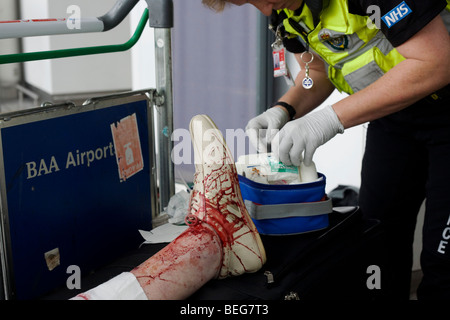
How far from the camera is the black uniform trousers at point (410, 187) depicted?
1.33 m

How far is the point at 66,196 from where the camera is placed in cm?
122

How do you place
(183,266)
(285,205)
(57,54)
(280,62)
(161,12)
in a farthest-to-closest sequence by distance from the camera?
(280,62)
(161,12)
(285,205)
(57,54)
(183,266)

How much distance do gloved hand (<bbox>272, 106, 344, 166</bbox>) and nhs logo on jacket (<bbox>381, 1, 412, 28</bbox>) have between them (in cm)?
26

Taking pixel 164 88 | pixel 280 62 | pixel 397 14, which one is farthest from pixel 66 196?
pixel 397 14

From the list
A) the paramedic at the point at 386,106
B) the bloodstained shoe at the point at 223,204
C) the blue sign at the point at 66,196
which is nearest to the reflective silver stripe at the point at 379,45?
the paramedic at the point at 386,106

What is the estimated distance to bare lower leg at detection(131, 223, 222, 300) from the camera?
1059 millimetres

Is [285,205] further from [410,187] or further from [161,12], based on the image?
[161,12]

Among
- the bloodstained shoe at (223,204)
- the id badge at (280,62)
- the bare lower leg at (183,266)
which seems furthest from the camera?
the id badge at (280,62)

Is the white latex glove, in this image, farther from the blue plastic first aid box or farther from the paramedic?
the blue plastic first aid box

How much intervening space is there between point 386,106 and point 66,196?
77cm

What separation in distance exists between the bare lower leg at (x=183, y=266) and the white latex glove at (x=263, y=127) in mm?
434

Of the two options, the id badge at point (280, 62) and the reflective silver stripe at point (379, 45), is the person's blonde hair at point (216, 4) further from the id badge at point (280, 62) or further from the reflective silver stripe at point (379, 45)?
the reflective silver stripe at point (379, 45)
